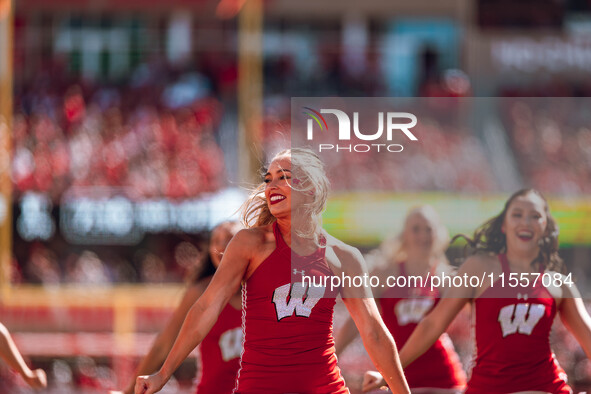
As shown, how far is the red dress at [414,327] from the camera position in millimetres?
5773

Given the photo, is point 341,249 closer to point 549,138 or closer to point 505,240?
point 505,240

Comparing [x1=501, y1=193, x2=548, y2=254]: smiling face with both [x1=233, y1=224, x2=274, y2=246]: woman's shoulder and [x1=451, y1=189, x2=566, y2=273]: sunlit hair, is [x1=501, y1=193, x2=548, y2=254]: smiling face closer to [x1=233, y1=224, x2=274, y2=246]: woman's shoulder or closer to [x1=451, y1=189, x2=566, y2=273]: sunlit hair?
[x1=451, y1=189, x2=566, y2=273]: sunlit hair

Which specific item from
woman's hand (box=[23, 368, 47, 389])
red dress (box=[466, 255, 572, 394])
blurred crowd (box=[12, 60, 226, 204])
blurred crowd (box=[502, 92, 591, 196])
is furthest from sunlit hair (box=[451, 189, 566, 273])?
blurred crowd (box=[12, 60, 226, 204])

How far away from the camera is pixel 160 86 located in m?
15.0

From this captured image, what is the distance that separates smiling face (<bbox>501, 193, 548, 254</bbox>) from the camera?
487cm

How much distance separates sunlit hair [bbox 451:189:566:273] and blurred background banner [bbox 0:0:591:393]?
14.1 ft

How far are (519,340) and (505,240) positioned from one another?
514mm

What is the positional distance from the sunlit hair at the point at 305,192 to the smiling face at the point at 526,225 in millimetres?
1062

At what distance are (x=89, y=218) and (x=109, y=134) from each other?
6.07 feet

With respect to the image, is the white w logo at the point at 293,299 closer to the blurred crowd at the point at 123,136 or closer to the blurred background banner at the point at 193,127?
the blurred background banner at the point at 193,127

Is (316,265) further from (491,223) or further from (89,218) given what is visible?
(89,218)

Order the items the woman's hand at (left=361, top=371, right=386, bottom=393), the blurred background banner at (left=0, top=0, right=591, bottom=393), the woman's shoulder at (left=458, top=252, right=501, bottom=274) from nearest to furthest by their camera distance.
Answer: the woman's hand at (left=361, top=371, right=386, bottom=393) < the woman's shoulder at (left=458, top=252, right=501, bottom=274) < the blurred background banner at (left=0, top=0, right=591, bottom=393)

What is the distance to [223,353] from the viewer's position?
5.32 meters

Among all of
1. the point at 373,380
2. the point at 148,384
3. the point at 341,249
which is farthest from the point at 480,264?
the point at 148,384
